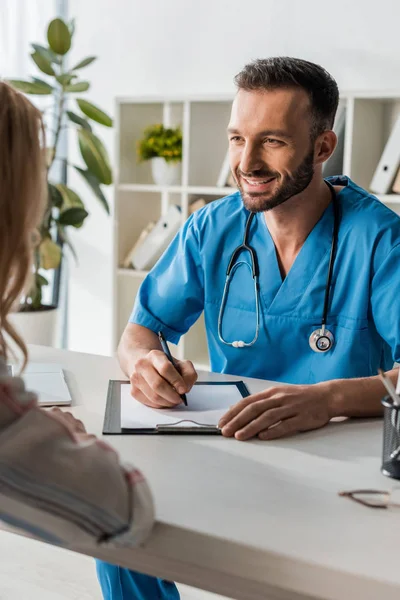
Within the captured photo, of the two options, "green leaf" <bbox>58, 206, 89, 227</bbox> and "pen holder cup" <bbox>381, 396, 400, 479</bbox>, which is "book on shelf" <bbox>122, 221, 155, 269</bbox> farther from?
"pen holder cup" <bbox>381, 396, 400, 479</bbox>

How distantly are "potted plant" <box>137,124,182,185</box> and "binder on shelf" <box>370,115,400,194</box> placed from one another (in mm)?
966

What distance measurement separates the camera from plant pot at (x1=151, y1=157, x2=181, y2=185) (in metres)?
3.54

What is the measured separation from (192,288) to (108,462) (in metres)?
1.05

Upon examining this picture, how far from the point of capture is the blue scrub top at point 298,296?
1.69 metres

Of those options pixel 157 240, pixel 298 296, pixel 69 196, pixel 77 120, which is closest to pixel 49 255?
pixel 69 196

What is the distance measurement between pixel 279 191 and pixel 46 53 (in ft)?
7.16

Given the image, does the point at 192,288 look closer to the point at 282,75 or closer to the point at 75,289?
the point at 282,75

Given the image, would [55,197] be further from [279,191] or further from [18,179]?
[18,179]

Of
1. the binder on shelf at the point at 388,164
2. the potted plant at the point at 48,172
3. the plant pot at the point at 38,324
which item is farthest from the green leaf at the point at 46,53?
the binder on shelf at the point at 388,164

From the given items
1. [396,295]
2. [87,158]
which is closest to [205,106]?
[87,158]

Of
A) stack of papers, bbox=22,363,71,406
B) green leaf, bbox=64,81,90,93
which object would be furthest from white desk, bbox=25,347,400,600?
green leaf, bbox=64,81,90,93

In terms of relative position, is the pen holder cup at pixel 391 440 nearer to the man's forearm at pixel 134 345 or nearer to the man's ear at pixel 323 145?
the man's forearm at pixel 134 345

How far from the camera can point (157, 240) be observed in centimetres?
351

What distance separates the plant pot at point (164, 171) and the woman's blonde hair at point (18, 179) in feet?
8.41
